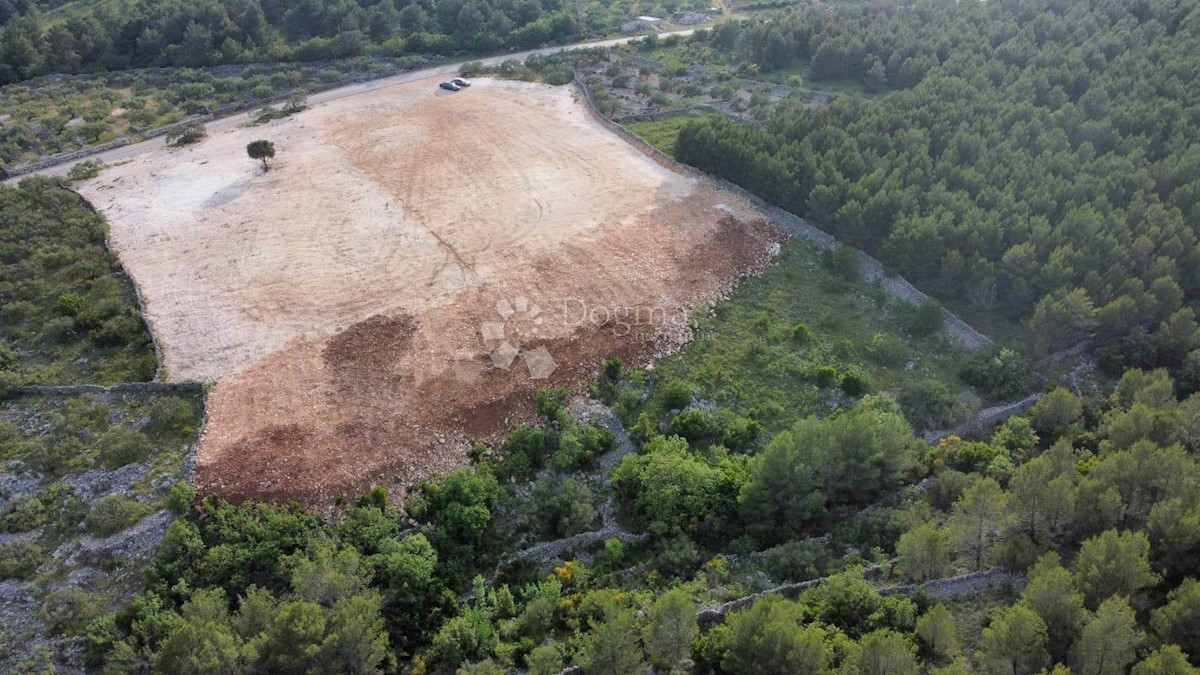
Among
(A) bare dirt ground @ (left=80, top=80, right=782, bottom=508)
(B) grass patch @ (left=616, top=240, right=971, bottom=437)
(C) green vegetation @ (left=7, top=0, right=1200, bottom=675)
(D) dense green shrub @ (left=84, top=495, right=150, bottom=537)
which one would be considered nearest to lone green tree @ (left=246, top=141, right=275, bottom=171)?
(A) bare dirt ground @ (left=80, top=80, right=782, bottom=508)

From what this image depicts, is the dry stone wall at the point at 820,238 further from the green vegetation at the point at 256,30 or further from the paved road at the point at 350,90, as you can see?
the green vegetation at the point at 256,30

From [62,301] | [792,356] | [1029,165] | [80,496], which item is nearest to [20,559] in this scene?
[80,496]

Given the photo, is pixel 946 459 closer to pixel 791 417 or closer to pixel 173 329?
pixel 791 417

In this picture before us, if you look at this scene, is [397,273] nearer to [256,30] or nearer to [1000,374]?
[1000,374]

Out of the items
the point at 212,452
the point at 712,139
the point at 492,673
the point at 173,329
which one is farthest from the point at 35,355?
the point at 712,139

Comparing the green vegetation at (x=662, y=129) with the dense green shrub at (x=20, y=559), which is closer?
the dense green shrub at (x=20, y=559)

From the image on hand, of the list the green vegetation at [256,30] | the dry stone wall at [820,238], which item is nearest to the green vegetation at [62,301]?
the green vegetation at [256,30]
